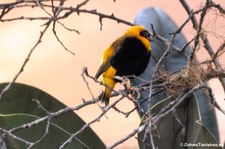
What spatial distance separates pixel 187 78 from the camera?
59 cm

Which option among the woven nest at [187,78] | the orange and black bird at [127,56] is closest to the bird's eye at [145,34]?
the orange and black bird at [127,56]

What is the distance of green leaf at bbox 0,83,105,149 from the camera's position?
60cm

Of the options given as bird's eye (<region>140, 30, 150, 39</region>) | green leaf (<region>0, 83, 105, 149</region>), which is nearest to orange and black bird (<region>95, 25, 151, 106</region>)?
bird's eye (<region>140, 30, 150, 39</region>)

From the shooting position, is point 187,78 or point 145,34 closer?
point 187,78

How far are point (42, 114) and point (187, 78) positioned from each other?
0.20m

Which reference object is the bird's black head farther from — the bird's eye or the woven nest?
the woven nest

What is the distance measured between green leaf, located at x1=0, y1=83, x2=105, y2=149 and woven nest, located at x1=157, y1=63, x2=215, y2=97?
12 centimetres

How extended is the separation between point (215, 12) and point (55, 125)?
0.79ft

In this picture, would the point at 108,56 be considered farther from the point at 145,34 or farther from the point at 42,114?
the point at 42,114

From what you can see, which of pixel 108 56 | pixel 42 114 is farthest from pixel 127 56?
pixel 42 114

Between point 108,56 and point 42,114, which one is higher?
point 108,56

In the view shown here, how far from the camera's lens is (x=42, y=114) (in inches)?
25.2

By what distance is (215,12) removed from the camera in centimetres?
61

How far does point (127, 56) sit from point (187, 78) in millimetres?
251
